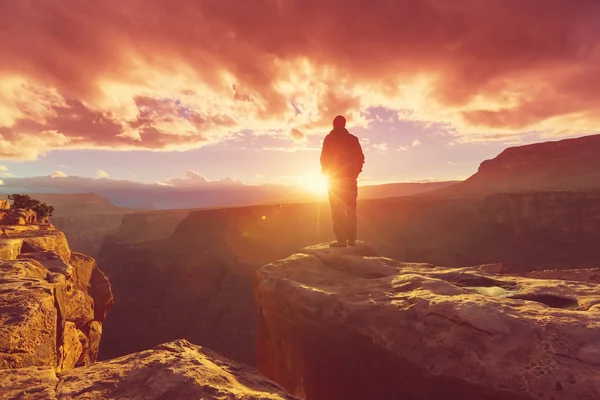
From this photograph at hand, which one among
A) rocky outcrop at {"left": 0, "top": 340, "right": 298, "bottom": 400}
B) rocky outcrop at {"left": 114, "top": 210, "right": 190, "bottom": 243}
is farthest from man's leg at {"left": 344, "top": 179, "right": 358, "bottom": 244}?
rocky outcrop at {"left": 114, "top": 210, "right": 190, "bottom": 243}

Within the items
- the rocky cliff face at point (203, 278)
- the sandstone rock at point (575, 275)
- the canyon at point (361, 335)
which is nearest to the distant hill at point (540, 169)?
the rocky cliff face at point (203, 278)

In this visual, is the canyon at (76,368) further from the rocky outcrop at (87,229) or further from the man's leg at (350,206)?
the rocky outcrop at (87,229)

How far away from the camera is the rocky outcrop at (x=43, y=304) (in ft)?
12.8

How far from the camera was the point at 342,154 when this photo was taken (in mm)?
9680

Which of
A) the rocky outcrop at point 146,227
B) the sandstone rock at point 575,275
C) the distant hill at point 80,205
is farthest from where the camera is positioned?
the distant hill at point 80,205

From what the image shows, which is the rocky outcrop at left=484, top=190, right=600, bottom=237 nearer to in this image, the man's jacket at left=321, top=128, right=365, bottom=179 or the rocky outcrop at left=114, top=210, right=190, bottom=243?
the man's jacket at left=321, top=128, right=365, bottom=179

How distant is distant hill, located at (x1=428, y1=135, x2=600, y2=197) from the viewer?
6525 cm

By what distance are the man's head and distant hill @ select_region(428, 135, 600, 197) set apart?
6295cm

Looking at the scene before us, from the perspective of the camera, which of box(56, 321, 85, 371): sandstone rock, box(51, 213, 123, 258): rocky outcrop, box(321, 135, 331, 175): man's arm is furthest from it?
box(51, 213, 123, 258): rocky outcrop

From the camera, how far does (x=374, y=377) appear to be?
17.6 ft

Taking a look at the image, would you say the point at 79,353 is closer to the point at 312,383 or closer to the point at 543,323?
the point at 312,383

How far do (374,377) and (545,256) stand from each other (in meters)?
39.4

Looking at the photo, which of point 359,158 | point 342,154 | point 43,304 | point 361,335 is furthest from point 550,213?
point 43,304

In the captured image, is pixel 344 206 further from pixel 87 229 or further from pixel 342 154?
pixel 87 229
